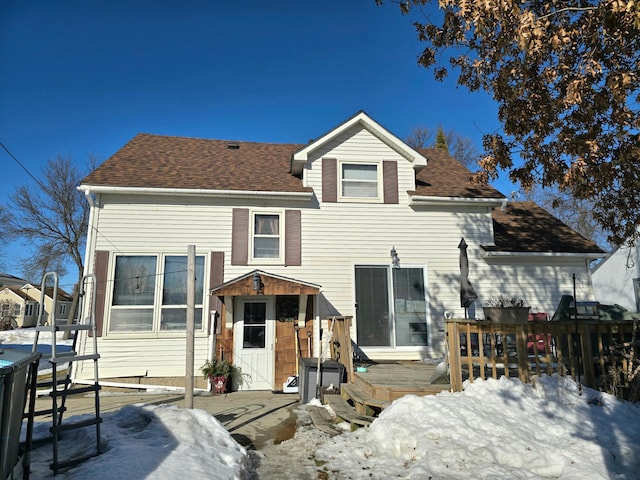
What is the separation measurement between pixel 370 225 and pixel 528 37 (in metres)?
6.39

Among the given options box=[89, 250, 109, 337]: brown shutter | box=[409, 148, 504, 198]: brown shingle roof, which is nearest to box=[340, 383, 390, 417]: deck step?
box=[409, 148, 504, 198]: brown shingle roof

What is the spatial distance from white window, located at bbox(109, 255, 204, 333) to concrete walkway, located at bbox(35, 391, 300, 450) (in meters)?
1.58

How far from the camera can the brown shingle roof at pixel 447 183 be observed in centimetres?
1102

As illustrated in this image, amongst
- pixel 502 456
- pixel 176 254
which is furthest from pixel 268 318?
pixel 502 456

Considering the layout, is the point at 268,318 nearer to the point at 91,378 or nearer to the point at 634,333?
the point at 91,378

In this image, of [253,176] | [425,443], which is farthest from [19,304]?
[425,443]

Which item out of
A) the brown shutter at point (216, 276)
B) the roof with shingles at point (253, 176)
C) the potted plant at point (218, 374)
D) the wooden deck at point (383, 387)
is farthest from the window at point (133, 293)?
the wooden deck at point (383, 387)

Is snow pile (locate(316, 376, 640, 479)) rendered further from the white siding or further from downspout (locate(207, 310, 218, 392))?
downspout (locate(207, 310, 218, 392))

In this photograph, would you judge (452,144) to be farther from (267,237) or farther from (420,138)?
(267,237)

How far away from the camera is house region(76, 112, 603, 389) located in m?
9.41

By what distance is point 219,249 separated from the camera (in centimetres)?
995

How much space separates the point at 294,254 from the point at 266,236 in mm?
885

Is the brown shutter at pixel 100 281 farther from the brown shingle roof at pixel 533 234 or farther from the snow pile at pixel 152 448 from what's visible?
the brown shingle roof at pixel 533 234

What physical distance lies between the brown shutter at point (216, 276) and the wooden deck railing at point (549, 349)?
5688 mm
